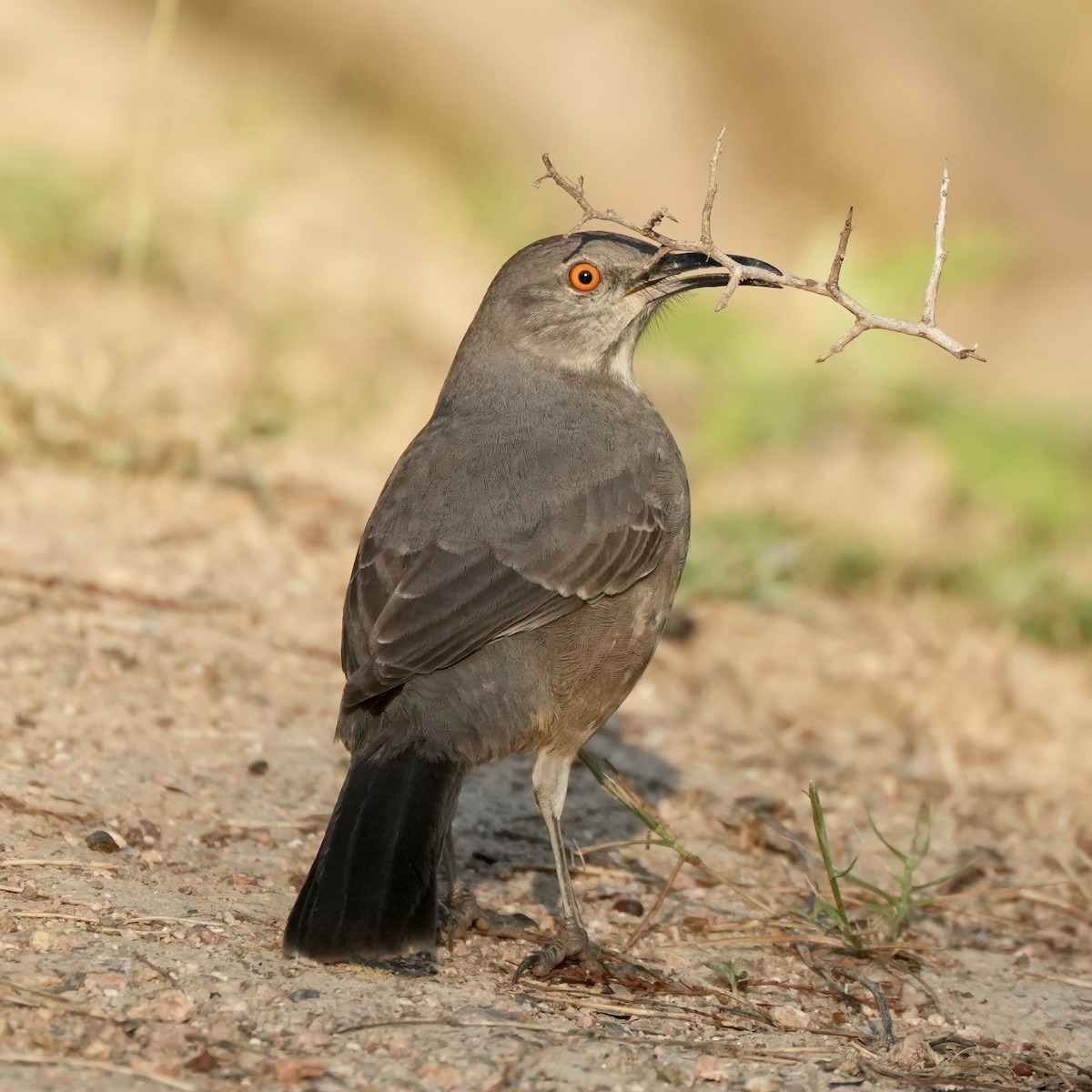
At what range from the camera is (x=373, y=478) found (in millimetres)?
8156

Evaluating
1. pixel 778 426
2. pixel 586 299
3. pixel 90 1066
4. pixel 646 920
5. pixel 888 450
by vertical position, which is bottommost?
pixel 90 1066

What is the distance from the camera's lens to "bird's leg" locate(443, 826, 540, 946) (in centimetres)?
455

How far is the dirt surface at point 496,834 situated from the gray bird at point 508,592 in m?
0.28

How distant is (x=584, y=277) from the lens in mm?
5703

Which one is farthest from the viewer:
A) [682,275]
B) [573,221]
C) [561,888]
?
[573,221]

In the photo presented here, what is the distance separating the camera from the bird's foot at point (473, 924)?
454 centimetres

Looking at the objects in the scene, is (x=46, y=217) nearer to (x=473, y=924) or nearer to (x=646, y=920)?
(x=473, y=924)

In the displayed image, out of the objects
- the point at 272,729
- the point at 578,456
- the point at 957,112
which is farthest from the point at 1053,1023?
the point at 957,112

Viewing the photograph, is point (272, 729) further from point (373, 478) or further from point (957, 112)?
point (957, 112)

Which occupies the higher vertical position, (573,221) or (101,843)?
(573,221)

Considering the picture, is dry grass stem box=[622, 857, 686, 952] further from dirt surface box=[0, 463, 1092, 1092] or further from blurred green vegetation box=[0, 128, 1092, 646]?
blurred green vegetation box=[0, 128, 1092, 646]

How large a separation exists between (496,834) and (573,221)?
26.9 ft

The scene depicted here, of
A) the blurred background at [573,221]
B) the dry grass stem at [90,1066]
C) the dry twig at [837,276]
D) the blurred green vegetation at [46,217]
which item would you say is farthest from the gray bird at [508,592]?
the blurred green vegetation at [46,217]

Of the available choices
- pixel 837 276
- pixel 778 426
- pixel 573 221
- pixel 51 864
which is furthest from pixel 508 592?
pixel 573 221
